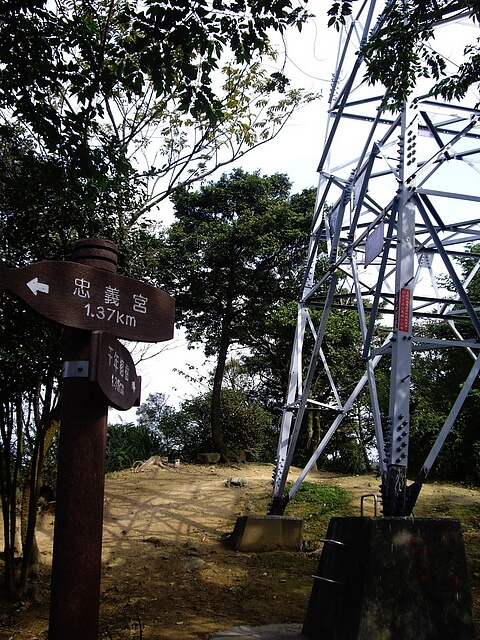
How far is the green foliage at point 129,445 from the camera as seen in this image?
1652 cm

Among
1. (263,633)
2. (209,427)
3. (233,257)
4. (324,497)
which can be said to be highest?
(233,257)

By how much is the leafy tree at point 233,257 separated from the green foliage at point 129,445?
195 cm

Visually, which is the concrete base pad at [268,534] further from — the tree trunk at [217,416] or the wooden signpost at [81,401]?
the tree trunk at [217,416]

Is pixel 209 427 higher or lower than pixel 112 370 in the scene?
lower

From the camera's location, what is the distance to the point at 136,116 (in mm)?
9555

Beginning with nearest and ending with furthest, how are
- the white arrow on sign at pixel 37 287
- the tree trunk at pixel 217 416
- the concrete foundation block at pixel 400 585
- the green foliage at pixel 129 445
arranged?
the white arrow on sign at pixel 37 287 → the concrete foundation block at pixel 400 585 → the green foliage at pixel 129 445 → the tree trunk at pixel 217 416

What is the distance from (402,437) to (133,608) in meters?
3.28

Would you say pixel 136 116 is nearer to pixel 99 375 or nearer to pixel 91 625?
pixel 99 375

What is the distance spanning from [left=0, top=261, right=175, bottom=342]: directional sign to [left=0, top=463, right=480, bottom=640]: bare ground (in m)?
2.60

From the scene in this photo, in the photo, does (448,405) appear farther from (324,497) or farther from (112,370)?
(112,370)

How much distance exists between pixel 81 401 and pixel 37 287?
64 centimetres

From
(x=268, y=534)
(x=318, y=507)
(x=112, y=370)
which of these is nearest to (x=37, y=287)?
(x=112, y=370)

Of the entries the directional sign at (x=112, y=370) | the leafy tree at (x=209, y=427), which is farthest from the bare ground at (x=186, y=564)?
the leafy tree at (x=209, y=427)

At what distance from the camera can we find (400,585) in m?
4.17
